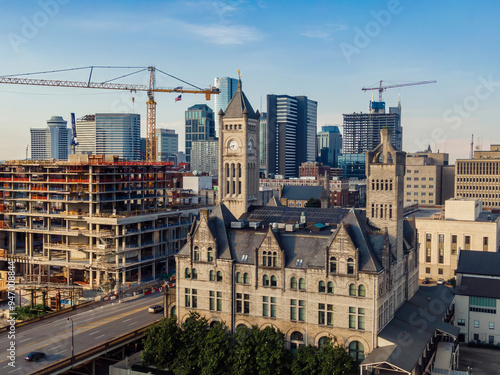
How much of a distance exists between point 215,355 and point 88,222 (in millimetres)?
72678

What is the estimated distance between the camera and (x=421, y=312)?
89.0 meters

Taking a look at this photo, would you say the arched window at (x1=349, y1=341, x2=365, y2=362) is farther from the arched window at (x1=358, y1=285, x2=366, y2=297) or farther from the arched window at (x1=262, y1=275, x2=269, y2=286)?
the arched window at (x1=262, y1=275, x2=269, y2=286)

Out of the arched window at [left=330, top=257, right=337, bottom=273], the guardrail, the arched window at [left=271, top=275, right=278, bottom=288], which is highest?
the arched window at [left=330, top=257, right=337, bottom=273]

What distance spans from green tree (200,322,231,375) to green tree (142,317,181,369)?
16.3ft

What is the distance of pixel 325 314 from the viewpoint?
77688 mm

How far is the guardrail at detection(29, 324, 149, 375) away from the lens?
67.9 m

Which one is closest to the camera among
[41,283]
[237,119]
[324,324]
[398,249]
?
[324,324]

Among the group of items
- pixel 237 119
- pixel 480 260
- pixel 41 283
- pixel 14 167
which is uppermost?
pixel 237 119

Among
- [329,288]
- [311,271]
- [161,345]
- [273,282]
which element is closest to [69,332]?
[161,345]

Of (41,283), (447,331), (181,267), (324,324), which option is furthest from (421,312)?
(41,283)

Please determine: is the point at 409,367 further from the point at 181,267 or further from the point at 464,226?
the point at 464,226

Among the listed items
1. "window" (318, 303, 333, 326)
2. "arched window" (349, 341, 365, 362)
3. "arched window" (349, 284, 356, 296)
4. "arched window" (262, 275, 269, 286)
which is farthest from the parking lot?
"arched window" (262, 275, 269, 286)

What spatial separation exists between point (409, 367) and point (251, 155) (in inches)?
2671

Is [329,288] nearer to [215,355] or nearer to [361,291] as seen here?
[361,291]
